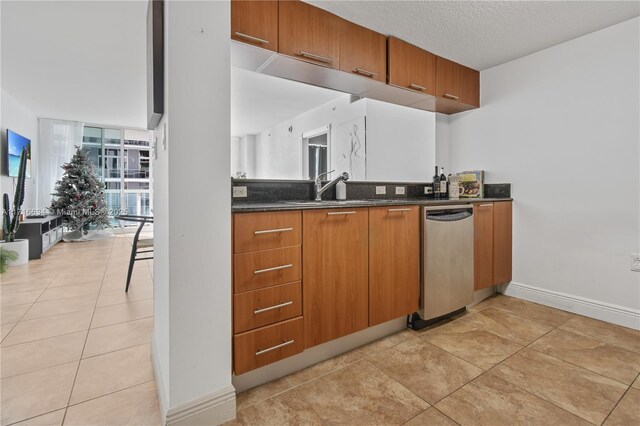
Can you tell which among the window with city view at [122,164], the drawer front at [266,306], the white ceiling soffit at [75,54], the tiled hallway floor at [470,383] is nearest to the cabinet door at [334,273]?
the drawer front at [266,306]

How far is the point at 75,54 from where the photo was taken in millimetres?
3346

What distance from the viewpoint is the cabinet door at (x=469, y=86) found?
304cm

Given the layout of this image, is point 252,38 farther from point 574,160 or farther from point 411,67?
point 574,160

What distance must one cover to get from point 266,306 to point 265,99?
6.24 feet

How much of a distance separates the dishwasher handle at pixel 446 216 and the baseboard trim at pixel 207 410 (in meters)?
1.62

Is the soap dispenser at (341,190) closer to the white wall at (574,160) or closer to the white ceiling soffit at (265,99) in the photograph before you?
the white ceiling soffit at (265,99)

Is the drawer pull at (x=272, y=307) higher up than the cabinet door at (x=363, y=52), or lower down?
lower down

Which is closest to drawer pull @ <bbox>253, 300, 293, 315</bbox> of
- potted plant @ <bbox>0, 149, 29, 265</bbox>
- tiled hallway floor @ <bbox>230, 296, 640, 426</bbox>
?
tiled hallway floor @ <bbox>230, 296, 640, 426</bbox>

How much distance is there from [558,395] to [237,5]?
2.63 meters

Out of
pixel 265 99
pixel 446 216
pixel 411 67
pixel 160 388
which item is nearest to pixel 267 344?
pixel 160 388

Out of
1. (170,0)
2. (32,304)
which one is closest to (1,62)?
(32,304)

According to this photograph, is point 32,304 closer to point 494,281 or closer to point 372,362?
point 372,362

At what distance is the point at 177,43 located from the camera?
3.82ft

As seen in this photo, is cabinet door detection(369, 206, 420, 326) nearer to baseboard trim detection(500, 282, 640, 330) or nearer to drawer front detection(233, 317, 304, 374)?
drawer front detection(233, 317, 304, 374)
